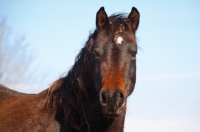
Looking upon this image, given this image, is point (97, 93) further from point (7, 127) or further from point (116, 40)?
point (7, 127)

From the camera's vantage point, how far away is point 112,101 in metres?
4.53

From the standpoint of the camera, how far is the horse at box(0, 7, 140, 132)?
497cm

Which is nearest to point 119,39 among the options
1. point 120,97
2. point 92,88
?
point 92,88

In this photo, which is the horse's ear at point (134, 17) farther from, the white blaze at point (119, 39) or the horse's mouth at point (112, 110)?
the horse's mouth at point (112, 110)

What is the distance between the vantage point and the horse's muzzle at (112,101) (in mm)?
4527

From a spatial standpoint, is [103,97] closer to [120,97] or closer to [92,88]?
[120,97]

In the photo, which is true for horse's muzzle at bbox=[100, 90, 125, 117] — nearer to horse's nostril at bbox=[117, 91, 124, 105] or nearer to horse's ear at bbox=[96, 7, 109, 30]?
horse's nostril at bbox=[117, 91, 124, 105]

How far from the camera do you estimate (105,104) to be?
4.57 metres

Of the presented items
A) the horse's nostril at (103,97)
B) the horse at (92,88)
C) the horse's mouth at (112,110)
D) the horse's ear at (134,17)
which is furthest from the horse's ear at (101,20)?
the horse's mouth at (112,110)

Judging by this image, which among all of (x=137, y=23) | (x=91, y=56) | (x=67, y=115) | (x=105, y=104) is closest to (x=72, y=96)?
(x=67, y=115)

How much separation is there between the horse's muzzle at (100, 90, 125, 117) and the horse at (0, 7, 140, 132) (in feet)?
0.04

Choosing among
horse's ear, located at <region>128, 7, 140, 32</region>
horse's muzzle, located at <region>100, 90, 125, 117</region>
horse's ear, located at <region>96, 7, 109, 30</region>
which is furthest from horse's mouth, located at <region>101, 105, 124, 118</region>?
horse's ear, located at <region>128, 7, 140, 32</region>

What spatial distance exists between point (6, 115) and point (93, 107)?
1696 millimetres

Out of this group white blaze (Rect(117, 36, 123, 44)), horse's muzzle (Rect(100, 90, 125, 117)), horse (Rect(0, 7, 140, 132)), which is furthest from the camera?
white blaze (Rect(117, 36, 123, 44))
